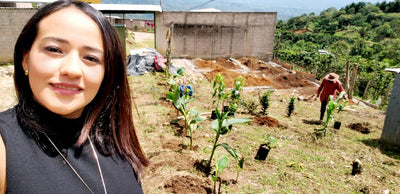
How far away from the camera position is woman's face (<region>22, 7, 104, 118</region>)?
0.76 meters

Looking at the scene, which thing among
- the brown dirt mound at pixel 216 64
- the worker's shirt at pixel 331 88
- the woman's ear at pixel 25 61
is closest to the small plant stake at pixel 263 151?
the worker's shirt at pixel 331 88

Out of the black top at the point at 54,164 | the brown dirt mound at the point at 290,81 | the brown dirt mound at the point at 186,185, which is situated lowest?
the brown dirt mound at the point at 186,185

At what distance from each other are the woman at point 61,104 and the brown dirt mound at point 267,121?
517cm

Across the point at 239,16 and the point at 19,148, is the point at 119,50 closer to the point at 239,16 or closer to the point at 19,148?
the point at 19,148

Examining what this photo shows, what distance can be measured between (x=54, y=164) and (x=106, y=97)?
0.32 m

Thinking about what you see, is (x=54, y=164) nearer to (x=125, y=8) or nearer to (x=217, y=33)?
(x=125, y=8)

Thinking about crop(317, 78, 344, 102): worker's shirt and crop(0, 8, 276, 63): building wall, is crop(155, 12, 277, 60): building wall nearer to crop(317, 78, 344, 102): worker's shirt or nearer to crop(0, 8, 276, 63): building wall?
crop(0, 8, 276, 63): building wall

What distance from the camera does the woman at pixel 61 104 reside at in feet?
2.44

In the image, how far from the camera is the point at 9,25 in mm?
10164

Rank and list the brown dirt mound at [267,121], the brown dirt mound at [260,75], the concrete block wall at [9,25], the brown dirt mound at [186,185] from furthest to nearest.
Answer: the brown dirt mound at [260,75], the concrete block wall at [9,25], the brown dirt mound at [267,121], the brown dirt mound at [186,185]

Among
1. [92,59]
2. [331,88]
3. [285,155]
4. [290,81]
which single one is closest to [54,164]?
[92,59]

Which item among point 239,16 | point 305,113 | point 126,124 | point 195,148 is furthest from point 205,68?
point 126,124

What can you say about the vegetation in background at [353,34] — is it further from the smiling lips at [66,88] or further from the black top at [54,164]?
the smiling lips at [66,88]

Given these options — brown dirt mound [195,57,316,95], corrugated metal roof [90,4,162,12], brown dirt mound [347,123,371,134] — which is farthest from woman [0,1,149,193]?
corrugated metal roof [90,4,162,12]
